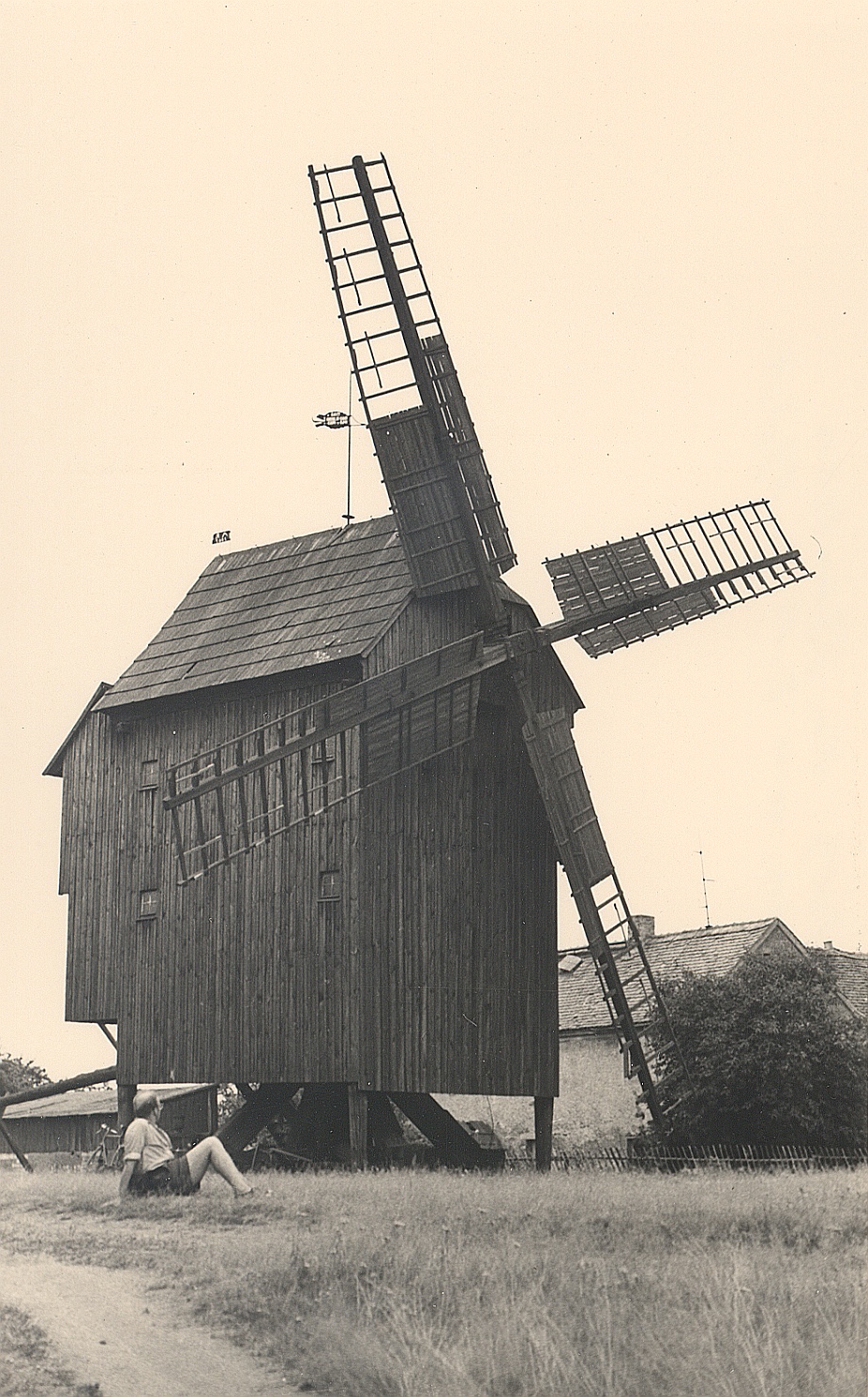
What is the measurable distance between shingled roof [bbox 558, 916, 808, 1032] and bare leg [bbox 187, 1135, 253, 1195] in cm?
2043

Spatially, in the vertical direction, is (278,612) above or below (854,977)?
above

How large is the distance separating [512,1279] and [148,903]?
13.8 metres

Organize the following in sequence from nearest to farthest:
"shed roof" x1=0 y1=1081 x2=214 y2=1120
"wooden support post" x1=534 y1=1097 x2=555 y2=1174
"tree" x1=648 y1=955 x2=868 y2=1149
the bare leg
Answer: the bare leg < "wooden support post" x1=534 y1=1097 x2=555 y2=1174 < "tree" x1=648 y1=955 x2=868 y2=1149 < "shed roof" x1=0 y1=1081 x2=214 y2=1120

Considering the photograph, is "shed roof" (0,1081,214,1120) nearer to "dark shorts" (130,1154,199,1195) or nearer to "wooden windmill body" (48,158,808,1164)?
"wooden windmill body" (48,158,808,1164)

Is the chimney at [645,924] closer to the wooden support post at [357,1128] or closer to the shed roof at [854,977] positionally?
the shed roof at [854,977]

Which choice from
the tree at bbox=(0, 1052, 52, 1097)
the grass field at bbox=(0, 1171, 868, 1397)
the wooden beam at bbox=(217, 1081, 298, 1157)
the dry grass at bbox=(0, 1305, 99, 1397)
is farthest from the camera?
the tree at bbox=(0, 1052, 52, 1097)

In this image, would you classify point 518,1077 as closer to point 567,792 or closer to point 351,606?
point 567,792

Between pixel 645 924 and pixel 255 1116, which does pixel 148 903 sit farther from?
pixel 645 924

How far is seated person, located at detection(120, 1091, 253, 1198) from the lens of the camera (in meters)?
17.0

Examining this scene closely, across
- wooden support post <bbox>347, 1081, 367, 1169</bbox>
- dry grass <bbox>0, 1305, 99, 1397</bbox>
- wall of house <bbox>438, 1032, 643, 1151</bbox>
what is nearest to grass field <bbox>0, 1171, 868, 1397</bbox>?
dry grass <bbox>0, 1305, 99, 1397</bbox>

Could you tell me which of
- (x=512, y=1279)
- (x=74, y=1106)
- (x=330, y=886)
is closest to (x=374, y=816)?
(x=330, y=886)

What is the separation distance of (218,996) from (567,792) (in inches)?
233

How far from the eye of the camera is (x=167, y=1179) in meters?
17.3

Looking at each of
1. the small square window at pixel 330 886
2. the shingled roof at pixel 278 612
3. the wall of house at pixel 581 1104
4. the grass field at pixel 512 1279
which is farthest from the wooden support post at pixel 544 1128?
the wall of house at pixel 581 1104
